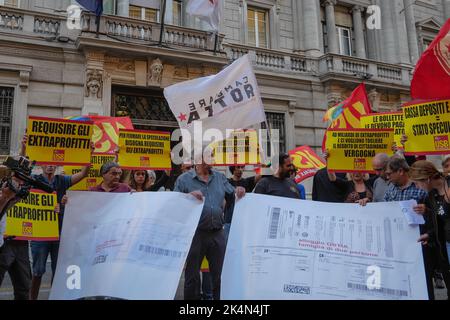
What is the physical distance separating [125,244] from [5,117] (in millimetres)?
9427

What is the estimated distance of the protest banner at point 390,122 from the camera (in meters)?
6.93

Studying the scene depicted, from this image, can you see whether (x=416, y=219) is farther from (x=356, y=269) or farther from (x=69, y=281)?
(x=69, y=281)

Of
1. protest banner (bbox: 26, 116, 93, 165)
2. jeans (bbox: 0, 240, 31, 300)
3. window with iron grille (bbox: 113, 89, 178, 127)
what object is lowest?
jeans (bbox: 0, 240, 31, 300)

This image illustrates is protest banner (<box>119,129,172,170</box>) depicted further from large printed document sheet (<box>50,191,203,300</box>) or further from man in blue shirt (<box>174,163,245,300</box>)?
large printed document sheet (<box>50,191,203,300</box>)

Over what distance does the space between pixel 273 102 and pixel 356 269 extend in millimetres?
11758

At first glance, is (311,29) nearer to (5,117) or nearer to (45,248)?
(5,117)

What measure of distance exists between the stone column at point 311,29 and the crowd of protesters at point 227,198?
11033 mm

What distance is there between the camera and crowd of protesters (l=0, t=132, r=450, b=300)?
3.47 m

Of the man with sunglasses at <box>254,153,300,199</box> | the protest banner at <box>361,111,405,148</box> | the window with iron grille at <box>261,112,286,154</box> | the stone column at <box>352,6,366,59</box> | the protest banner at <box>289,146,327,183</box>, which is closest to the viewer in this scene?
the man with sunglasses at <box>254,153,300,199</box>

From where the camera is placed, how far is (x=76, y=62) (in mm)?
11750

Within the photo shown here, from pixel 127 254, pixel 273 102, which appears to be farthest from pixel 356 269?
pixel 273 102

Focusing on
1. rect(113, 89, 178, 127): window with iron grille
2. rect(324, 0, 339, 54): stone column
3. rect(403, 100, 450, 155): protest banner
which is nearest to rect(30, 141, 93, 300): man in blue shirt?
rect(403, 100, 450, 155): protest banner

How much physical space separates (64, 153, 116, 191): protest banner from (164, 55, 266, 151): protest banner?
1944 mm

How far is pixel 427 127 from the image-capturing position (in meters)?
5.12
